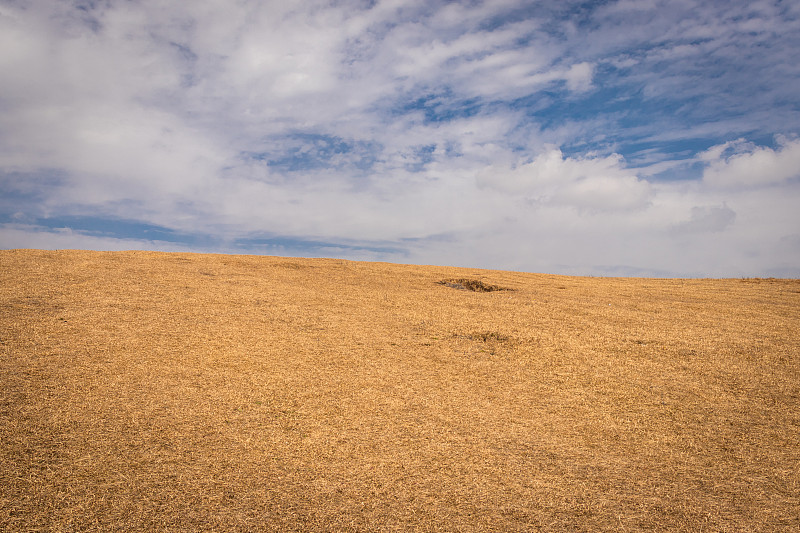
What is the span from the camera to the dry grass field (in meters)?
4.68

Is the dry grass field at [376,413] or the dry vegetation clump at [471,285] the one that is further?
the dry vegetation clump at [471,285]

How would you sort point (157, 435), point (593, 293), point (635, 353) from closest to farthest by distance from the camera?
point (157, 435) → point (635, 353) → point (593, 293)

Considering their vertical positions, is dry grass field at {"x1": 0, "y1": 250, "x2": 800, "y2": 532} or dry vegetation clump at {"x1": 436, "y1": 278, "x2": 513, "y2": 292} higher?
dry vegetation clump at {"x1": 436, "y1": 278, "x2": 513, "y2": 292}

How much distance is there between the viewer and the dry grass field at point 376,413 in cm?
468

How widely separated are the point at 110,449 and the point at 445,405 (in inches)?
180

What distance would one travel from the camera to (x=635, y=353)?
9914 mm

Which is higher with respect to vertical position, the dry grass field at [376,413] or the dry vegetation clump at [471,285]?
the dry vegetation clump at [471,285]

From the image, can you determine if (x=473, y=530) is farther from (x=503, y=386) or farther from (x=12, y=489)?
(x=12, y=489)

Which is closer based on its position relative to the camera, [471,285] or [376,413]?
[376,413]

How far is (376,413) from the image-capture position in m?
6.78

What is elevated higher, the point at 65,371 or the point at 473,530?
the point at 65,371

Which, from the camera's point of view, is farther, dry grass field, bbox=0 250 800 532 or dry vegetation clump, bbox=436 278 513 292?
dry vegetation clump, bbox=436 278 513 292

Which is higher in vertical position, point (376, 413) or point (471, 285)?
point (471, 285)

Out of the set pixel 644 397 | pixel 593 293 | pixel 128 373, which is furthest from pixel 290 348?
pixel 593 293
